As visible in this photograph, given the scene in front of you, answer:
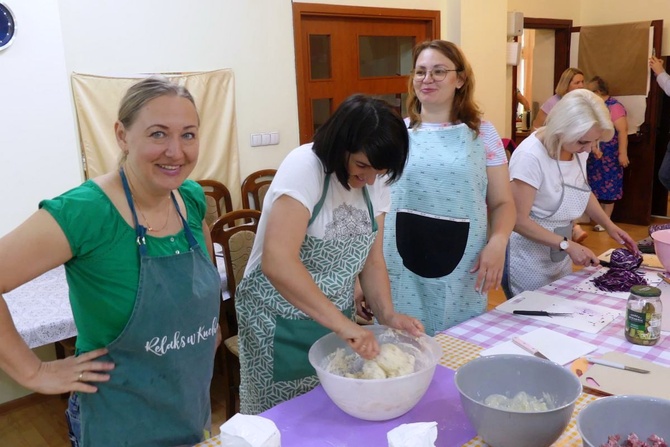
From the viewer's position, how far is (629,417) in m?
0.98

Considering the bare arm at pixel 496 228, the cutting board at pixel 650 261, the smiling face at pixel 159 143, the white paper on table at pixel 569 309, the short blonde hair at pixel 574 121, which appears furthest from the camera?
the cutting board at pixel 650 261

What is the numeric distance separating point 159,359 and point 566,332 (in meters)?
1.06

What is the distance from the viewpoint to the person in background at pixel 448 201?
1.89m

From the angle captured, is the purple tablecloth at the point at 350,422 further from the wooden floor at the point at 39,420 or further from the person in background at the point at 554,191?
the wooden floor at the point at 39,420

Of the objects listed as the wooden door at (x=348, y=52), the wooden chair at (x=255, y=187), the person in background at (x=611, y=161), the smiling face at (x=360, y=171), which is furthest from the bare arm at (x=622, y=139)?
the smiling face at (x=360, y=171)

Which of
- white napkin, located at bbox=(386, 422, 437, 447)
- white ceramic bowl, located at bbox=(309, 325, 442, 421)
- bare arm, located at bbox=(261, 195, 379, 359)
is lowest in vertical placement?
white ceramic bowl, located at bbox=(309, 325, 442, 421)

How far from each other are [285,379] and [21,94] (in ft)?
7.14

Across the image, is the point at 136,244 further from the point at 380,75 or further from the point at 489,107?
the point at 489,107

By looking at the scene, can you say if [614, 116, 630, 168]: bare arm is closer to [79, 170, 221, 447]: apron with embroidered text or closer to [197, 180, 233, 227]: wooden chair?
[197, 180, 233, 227]: wooden chair

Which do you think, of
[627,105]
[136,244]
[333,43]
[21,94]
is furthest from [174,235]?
[627,105]

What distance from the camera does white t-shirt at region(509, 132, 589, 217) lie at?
211 cm

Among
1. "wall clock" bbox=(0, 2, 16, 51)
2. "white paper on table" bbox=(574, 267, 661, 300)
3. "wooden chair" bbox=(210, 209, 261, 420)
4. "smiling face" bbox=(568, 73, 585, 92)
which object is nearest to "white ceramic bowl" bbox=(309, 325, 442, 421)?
"white paper on table" bbox=(574, 267, 661, 300)

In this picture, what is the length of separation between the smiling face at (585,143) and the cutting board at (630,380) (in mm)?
926

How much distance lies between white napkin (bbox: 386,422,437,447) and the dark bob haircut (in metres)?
0.56
